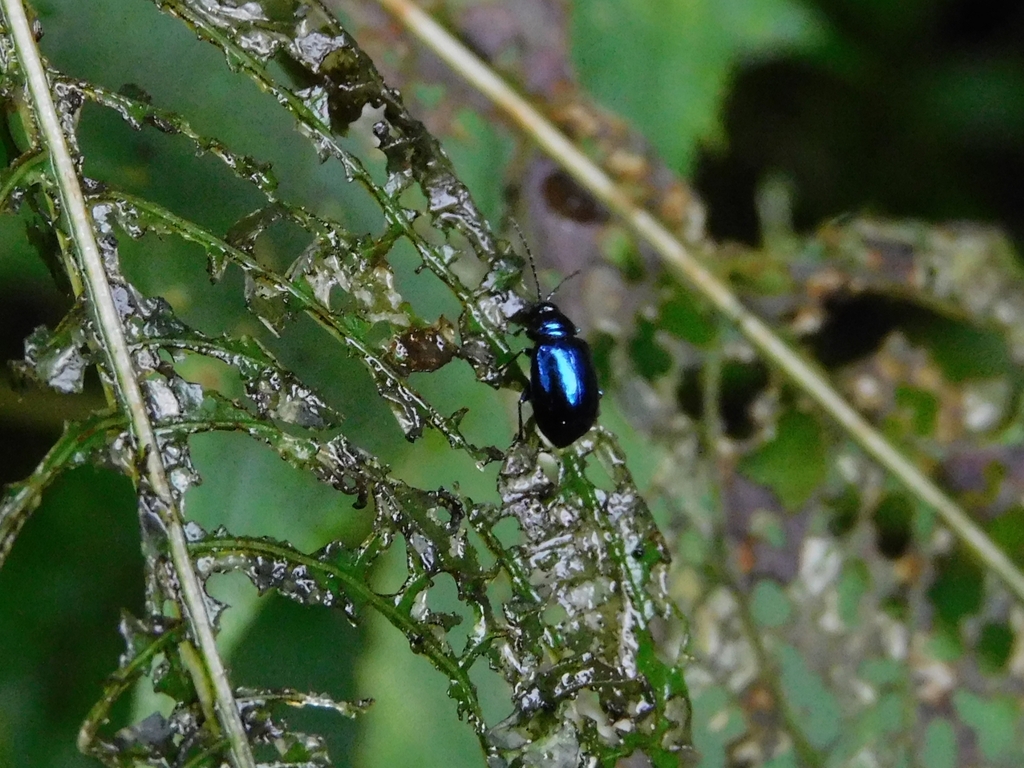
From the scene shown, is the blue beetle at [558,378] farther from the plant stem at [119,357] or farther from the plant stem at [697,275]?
the plant stem at [119,357]

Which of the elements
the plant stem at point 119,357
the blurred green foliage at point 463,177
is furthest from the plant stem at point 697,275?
the plant stem at point 119,357

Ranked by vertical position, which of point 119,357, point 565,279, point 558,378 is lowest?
point 119,357

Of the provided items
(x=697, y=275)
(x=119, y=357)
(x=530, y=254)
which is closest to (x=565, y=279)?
(x=530, y=254)

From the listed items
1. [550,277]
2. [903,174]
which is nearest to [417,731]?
[550,277]

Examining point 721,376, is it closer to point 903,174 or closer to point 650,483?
point 650,483

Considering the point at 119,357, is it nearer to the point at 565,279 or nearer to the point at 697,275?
the point at 565,279

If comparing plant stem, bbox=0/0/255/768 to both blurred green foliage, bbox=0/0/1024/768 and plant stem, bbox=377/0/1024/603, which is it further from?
plant stem, bbox=377/0/1024/603
